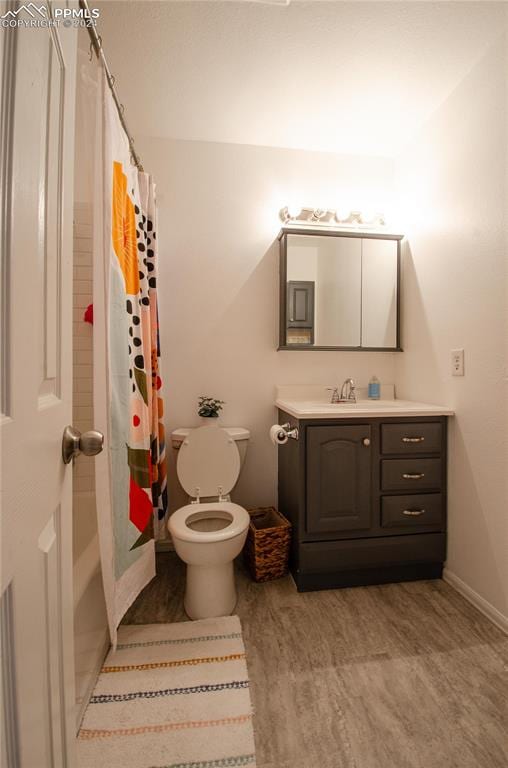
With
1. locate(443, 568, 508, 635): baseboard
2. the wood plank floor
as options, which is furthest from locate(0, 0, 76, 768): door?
locate(443, 568, 508, 635): baseboard

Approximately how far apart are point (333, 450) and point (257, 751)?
3.58ft

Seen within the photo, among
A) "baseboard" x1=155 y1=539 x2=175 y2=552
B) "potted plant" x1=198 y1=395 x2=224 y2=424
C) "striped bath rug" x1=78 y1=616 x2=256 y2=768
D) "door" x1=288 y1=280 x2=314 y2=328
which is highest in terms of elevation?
"door" x1=288 y1=280 x2=314 y2=328

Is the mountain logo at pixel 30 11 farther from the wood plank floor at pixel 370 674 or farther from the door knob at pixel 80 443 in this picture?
the wood plank floor at pixel 370 674

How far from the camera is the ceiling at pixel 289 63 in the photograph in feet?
4.70

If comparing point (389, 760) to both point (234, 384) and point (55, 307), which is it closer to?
point (55, 307)

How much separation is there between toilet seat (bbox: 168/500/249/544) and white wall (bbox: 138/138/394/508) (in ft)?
1.51

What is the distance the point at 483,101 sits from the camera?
1.62 m

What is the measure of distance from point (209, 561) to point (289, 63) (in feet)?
7.37

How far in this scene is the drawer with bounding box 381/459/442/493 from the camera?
5.86 feet

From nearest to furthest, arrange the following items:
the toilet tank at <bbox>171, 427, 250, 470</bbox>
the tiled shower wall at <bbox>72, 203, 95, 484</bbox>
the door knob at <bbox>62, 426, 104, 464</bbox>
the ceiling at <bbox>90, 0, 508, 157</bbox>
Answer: the door knob at <bbox>62, 426, 104, 464</bbox> → the ceiling at <bbox>90, 0, 508, 157</bbox> → the tiled shower wall at <bbox>72, 203, 95, 484</bbox> → the toilet tank at <bbox>171, 427, 250, 470</bbox>

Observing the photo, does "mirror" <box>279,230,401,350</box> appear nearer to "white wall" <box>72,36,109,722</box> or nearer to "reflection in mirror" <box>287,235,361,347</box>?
"reflection in mirror" <box>287,235,361,347</box>

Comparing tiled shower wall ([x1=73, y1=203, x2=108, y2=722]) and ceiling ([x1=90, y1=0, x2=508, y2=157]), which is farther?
ceiling ([x1=90, y1=0, x2=508, y2=157])

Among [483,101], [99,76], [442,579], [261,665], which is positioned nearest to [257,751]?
[261,665]

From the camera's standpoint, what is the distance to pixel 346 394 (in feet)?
7.32
